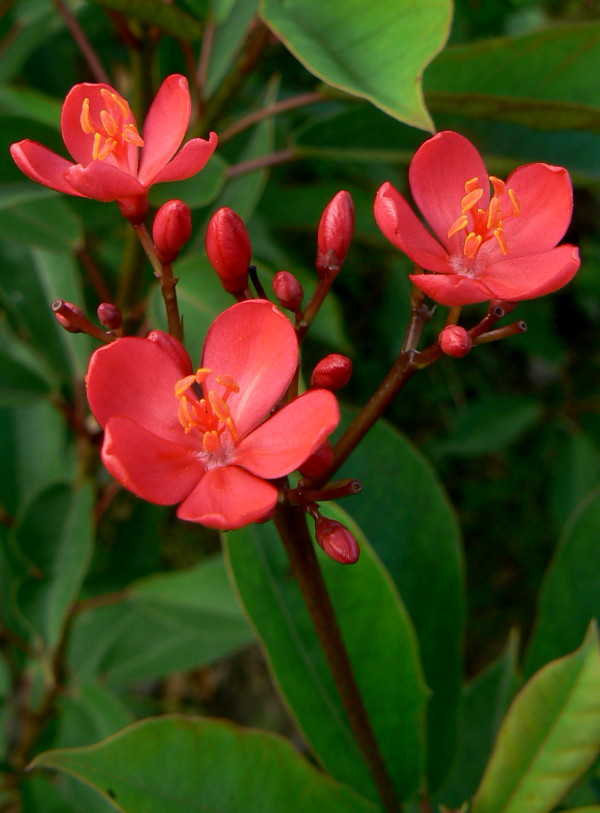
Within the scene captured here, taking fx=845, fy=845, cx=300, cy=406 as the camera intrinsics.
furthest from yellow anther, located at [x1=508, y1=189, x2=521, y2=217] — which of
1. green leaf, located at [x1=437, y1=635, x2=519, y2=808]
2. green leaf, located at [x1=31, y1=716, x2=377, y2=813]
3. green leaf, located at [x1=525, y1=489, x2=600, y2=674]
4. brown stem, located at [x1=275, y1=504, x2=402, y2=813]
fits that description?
green leaf, located at [x1=437, y1=635, x2=519, y2=808]

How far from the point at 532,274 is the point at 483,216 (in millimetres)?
110

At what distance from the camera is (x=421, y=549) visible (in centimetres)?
147

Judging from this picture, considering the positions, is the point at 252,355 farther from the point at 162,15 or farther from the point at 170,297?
the point at 162,15

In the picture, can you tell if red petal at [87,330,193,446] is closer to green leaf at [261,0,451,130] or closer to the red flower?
the red flower

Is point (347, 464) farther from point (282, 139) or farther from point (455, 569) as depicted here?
point (282, 139)

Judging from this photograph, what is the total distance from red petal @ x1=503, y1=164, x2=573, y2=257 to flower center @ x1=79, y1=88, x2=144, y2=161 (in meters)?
0.45

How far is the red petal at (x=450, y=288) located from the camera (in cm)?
81

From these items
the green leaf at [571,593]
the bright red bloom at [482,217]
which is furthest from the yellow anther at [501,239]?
the green leaf at [571,593]

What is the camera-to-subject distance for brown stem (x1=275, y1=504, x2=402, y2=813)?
81 cm

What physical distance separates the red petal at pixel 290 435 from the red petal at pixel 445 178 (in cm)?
31

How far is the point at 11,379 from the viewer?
167 centimetres

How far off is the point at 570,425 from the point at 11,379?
168cm

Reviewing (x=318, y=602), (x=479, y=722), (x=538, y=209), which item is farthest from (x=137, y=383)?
(x=479, y=722)

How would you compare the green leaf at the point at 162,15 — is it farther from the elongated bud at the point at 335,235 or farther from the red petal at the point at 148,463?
the red petal at the point at 148,463
